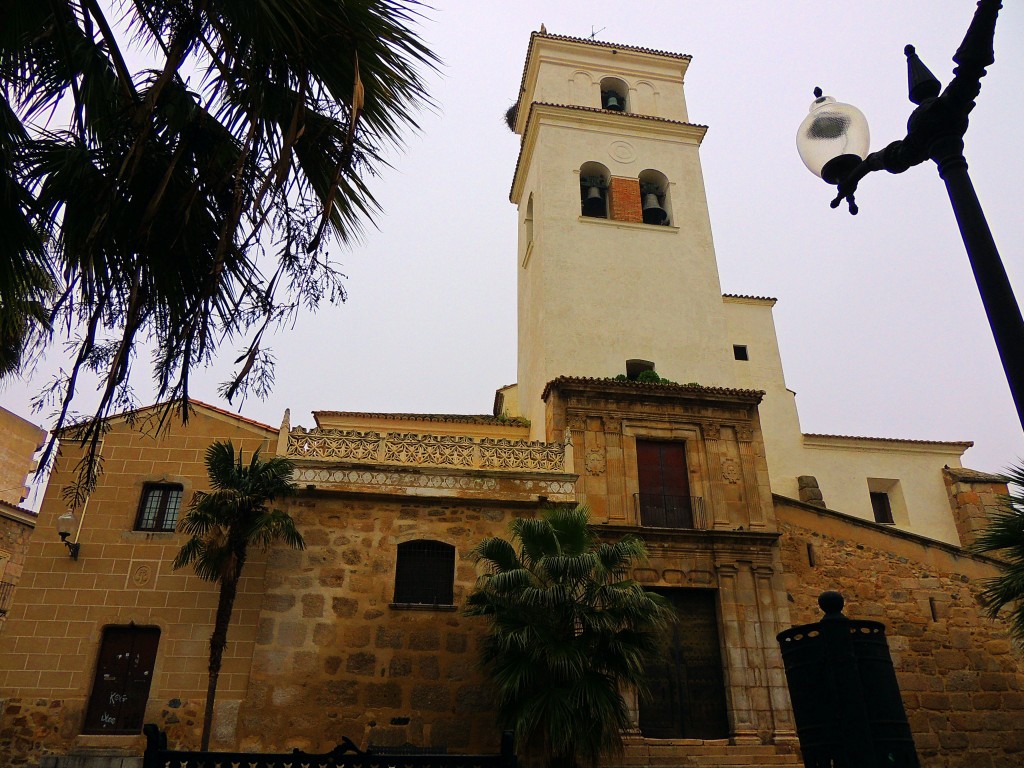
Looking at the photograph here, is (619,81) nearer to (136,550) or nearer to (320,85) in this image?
(136,550)

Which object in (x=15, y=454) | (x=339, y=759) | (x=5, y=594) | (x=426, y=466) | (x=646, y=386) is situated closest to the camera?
(x=339, y=759)

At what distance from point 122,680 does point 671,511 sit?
9.92 m

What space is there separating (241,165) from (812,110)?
125 inches

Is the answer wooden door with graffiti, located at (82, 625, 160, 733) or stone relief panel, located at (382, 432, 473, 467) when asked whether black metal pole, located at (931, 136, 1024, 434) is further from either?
wooden door with graffiti, located at (82, 625, 160, 733)

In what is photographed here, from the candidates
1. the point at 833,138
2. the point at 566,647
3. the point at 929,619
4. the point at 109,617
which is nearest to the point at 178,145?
the point at 833,138

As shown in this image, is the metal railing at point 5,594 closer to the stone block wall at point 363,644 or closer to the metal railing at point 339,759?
the stone block wall at point 363,644

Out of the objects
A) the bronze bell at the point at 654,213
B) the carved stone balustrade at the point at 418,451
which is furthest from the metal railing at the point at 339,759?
the bronze bell at the point at 654,213

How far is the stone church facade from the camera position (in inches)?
507

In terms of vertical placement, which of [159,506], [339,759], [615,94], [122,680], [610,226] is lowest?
[339,759]

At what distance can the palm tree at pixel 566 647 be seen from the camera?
10.0 metres

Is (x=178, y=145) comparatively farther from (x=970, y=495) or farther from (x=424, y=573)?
(x=970, y=495)

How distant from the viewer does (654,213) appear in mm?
21859

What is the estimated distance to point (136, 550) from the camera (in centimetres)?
1390

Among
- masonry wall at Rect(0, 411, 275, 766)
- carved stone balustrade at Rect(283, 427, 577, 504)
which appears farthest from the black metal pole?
masonry wall at Rect(0, 411, 275, 766)
